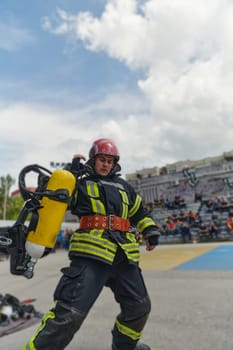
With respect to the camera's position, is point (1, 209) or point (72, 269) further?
point (1, 209)

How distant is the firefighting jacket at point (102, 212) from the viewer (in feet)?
7.34

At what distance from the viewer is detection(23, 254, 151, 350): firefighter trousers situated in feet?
6.53

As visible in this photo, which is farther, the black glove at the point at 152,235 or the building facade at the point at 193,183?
the building facade at the point at 193,183

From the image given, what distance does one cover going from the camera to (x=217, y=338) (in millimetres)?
2686

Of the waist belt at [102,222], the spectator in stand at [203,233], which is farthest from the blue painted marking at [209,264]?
the spectator in stand at [203,233]

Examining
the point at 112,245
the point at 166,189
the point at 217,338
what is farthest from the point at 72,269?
the point at 166,189

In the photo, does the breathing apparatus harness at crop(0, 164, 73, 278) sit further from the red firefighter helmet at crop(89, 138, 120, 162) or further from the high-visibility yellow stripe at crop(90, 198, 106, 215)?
the red firefighter helmet at crop(89, 138, 120, 162)

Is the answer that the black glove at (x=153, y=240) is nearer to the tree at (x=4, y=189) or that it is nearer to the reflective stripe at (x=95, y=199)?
the reflective stripe at (x=95, y=199)

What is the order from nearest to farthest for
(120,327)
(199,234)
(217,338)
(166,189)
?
(120,327) → (217,338) → (199,234) → (166,189)

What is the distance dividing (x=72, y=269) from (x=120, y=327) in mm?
683

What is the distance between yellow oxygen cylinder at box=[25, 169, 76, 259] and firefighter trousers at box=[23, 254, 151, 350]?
288 millimetres

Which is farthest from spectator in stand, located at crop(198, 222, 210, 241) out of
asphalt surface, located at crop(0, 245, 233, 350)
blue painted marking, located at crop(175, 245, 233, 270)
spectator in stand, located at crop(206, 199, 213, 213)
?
asphalt surface, located at crop(0, 245, 233, 350)

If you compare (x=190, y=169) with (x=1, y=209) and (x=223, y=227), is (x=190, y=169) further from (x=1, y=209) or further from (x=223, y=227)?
(x=1, y=209)

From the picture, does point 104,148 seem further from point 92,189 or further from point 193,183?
point 193,183
